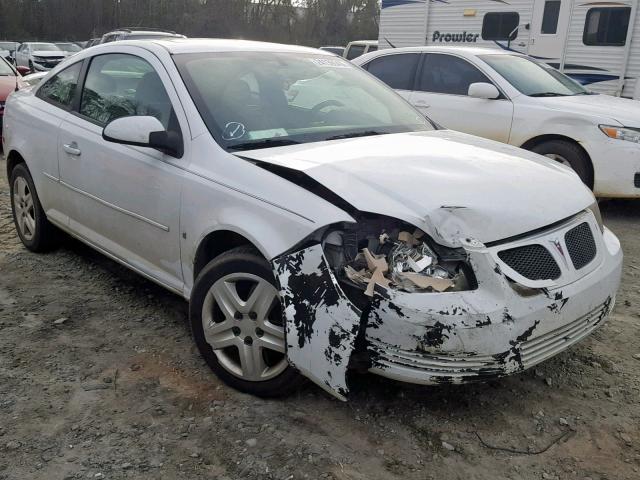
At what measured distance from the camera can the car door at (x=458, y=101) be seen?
22.2ft

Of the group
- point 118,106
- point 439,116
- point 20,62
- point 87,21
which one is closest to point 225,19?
point 87,21

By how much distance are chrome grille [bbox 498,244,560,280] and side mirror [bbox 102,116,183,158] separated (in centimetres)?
166

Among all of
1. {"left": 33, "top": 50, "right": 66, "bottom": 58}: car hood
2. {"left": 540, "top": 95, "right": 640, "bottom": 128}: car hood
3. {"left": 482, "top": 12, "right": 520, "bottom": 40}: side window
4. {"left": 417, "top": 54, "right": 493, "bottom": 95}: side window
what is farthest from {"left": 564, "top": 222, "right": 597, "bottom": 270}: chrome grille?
{"left": 33, "top": 50, "right": 66, "bottom": 58}: car hood

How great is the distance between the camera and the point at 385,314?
243 cm

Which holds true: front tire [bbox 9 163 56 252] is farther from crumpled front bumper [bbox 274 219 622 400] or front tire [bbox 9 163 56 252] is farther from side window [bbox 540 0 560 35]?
side window [bbox 540 0 560 35]

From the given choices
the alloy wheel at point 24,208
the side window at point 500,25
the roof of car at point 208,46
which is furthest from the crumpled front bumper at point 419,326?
the side window at point 500,25

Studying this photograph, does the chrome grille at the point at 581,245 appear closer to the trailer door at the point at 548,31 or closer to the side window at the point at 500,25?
the trailer door at the point at 548,31

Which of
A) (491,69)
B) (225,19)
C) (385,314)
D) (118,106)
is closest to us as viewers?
(385,314)

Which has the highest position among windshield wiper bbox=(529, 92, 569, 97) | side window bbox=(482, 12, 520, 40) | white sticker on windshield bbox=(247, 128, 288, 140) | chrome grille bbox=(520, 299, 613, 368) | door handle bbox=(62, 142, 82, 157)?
side window bbox=(482, 12, 520, 40)

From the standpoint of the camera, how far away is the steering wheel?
361cm

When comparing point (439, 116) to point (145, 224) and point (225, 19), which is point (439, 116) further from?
point (225, 19)

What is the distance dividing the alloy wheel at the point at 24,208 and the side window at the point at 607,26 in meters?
8.85

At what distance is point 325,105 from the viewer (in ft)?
12.2

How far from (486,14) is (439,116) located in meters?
5.23
